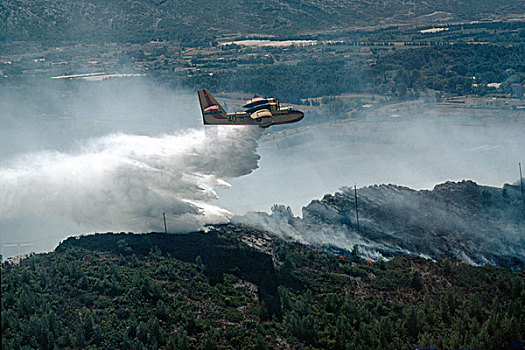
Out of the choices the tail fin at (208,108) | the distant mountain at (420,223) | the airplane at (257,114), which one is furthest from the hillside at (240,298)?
the tail fin at (208,108)

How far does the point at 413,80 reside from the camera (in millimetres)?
148875

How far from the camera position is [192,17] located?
193 m

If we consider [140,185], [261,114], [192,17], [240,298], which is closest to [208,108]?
[261,114]

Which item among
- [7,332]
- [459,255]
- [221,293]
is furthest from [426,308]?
[7,332]

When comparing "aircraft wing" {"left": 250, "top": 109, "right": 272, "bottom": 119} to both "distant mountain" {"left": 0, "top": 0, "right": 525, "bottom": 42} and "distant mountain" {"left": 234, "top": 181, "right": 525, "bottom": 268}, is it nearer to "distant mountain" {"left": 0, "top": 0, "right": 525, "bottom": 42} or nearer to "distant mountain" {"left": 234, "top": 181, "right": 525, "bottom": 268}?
A: "distant mountain" {"left": 234, "top": 181, "right": 525, "bottom": 268}

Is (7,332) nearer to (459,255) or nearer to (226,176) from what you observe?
(226,176)

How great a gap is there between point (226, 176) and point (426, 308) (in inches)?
849

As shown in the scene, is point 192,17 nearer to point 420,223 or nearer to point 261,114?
point 420,223

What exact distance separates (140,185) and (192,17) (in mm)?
136006

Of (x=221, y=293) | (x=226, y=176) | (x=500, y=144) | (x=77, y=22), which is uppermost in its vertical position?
(x=77, y=22)

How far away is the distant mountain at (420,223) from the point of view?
65875mm

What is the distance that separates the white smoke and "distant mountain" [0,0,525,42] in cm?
11711

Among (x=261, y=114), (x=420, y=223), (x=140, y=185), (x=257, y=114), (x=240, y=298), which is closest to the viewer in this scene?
(x=240, y=298)

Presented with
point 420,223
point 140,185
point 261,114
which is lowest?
point 420,223
